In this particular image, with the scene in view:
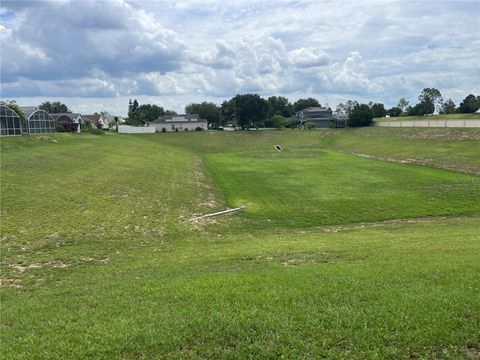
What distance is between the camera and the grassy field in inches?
295

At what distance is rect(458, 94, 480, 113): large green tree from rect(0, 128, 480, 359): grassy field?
91551mm

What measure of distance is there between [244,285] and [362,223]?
58.9 ft

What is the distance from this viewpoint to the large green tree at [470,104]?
4793 inches

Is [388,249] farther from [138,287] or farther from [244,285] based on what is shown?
[138,287]

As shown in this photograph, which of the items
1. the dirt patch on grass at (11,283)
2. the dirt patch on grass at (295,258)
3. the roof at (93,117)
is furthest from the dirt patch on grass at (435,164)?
the roof at (93,117)

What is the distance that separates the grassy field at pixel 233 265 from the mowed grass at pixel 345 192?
0.21m

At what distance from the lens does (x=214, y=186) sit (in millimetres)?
41344

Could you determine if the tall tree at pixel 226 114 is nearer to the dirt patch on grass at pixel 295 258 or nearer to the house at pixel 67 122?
the house at pixel 67 122

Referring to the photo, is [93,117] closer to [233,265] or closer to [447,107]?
[447,107]

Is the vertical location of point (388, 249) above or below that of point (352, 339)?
below

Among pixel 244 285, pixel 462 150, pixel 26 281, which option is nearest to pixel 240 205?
pixel 26 281

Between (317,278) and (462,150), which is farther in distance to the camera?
(462,150)

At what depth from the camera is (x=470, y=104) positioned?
407 ft

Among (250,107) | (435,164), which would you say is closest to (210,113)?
(250,107)
